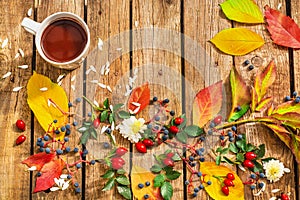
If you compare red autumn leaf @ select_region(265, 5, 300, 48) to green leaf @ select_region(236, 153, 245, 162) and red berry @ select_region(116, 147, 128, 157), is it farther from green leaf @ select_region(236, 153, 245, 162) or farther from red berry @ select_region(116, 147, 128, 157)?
red berry @ select_region(116, 147, 128, 157)

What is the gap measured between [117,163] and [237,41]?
0.40 metres

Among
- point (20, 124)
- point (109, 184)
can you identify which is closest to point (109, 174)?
point (109, 184)

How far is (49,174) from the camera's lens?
3.68 ft

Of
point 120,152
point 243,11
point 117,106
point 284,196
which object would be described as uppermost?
point 243,11

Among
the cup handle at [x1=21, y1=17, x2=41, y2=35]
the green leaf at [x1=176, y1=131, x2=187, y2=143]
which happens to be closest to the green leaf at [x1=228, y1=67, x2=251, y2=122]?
the green leaf at [x1=176, y1=131, x2=187, y2=143]

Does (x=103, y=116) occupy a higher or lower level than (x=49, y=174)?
higher

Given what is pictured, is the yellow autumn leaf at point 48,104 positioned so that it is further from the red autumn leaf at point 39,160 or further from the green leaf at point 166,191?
the green leaf at point 166,191

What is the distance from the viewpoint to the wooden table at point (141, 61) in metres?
1.13

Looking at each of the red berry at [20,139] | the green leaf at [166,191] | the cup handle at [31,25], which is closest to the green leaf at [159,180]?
the green leaf at [166,191]

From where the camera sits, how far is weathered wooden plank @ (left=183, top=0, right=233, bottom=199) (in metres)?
1.15

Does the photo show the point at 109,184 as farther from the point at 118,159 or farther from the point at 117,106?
the point at 117,106

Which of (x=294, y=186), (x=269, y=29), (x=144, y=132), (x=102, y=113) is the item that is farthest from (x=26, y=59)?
(x=294, y=186)

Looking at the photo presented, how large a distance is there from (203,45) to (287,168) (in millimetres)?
347

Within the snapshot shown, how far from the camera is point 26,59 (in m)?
1.16
